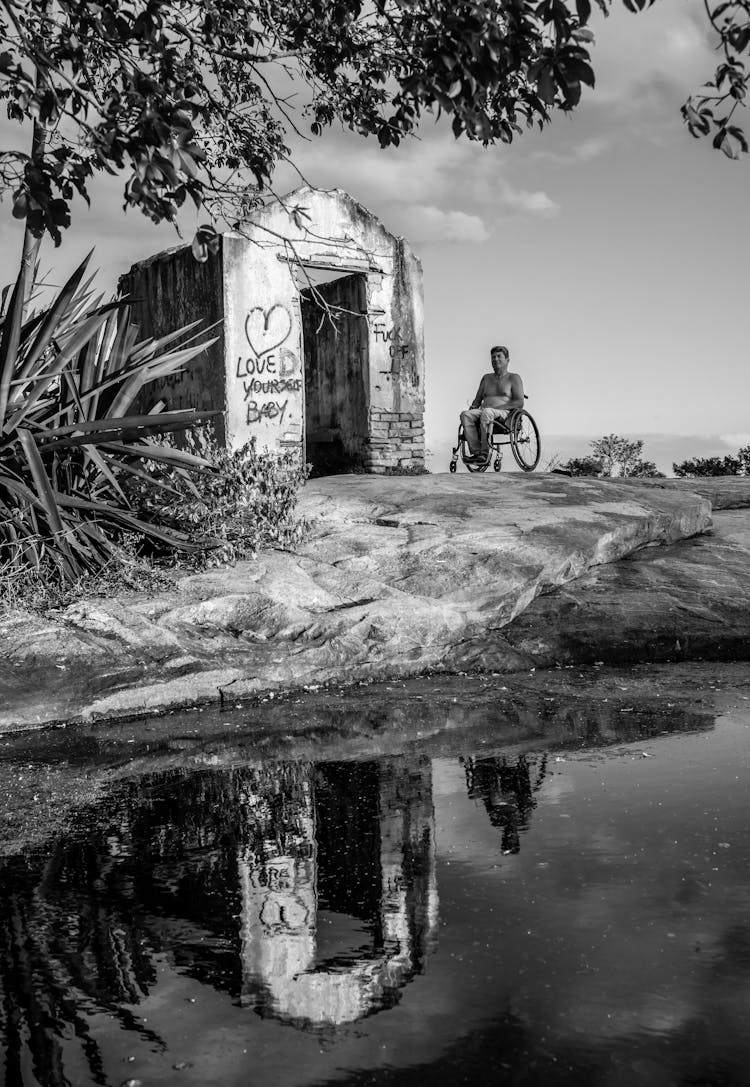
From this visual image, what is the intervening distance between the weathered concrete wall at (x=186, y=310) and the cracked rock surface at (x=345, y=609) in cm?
354

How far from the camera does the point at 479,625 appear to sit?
662cm

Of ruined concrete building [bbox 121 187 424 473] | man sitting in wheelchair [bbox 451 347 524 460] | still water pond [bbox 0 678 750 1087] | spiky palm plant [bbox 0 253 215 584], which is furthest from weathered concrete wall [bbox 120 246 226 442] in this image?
still water pond [bbox 0 678 750 1087]

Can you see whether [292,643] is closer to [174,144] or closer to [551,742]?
[551,742]

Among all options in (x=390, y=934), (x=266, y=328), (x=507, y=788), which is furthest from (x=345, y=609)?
(x=266, y=328)

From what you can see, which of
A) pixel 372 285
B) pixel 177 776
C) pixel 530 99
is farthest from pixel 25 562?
pixel 372 285

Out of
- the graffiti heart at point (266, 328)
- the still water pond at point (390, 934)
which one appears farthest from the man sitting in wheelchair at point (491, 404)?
the still water pond at point (390, 934)

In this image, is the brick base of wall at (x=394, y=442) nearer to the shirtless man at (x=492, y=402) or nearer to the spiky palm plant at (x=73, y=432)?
the shirtless man at (x=492, y=402)

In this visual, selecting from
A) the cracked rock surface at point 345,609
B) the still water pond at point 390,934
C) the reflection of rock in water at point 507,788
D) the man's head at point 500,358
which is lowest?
the reflection of rock in water at point 507,788

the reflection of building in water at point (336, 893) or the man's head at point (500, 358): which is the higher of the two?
the man's head at point (500, 358)

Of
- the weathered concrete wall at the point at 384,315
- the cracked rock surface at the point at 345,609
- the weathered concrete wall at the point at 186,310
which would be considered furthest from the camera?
the weathered concrete wall at the point at 384,315

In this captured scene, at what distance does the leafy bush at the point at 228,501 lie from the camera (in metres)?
7.29

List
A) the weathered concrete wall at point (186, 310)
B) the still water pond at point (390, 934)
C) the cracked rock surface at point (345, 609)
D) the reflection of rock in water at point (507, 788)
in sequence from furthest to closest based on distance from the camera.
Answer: the weathered concrete wall at point (186, 310), the cracked rock surface at point (345, 609), the reflection of rock in water at point (507, 788), the still water pond at point (390, 934)

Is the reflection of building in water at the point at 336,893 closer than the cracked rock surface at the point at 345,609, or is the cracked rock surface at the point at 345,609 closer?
the reflection of building in water at the point at 336,893

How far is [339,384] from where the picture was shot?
13172 mm
